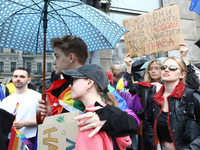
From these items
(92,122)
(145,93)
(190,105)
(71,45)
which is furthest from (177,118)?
(71,45)

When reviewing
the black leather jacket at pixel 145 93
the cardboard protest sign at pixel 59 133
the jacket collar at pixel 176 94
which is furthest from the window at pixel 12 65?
A: the cardboard protest sign at pixel 59 133

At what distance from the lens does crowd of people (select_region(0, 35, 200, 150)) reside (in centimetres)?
138

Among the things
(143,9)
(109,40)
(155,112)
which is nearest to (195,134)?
(155,112)

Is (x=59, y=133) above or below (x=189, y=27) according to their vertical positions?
below

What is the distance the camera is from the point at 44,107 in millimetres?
2094

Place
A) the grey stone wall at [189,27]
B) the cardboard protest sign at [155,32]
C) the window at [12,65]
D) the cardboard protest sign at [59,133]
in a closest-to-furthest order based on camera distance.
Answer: the cardboard protest sign at [59,133]
the cardboard protest sign at [155,32]
the grey stone wall at [189,27]
the window at [12,65]

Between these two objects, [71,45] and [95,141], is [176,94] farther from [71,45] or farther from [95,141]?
[95,141]

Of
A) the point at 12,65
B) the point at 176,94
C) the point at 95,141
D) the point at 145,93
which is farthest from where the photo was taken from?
the point at 12,65

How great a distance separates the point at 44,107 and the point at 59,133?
23.3 inches

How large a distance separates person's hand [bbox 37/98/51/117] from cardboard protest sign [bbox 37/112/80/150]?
1.42ft

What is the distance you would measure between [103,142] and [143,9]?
258 inches

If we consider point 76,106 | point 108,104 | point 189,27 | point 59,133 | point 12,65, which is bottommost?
point 12,65

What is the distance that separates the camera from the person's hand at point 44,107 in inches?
81.6

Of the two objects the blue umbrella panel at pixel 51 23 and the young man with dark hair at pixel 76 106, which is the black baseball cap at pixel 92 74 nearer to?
the young man with dark hair at pixel 76 106
